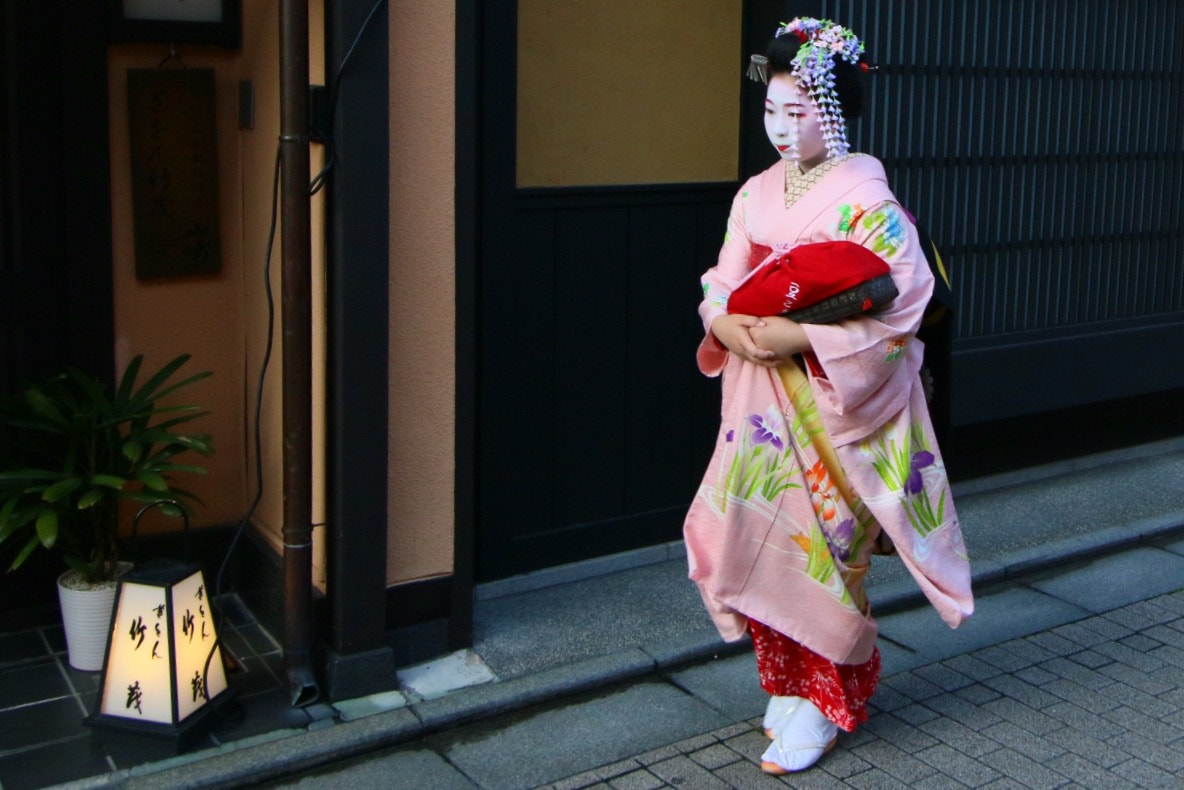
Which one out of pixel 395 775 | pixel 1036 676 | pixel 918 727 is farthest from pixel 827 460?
pixel 395 775

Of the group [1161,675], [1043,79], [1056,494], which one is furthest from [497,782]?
[1043,79]

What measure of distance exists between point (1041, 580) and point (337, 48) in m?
3.77

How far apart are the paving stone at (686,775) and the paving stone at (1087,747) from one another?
1.18 m

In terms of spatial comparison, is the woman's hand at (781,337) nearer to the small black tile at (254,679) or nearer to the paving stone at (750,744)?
the paving stone at (750,744)

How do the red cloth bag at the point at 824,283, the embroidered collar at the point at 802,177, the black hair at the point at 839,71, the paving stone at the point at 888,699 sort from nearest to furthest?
1. the red cloth bag at the point at 824,283
2. the black hair at the point at 839,71
3. the embroidered collar at the point at 802,177
4. the paving stone at the point at 888,699

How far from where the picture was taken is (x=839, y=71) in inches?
165

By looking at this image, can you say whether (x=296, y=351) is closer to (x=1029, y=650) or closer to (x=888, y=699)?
(x=888, y=699)

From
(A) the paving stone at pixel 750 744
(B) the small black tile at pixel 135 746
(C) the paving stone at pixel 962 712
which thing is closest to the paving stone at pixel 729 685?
(A) the paving stone at pixel 750 744

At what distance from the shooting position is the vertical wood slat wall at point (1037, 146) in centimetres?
660

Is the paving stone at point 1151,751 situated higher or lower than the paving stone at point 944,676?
lower

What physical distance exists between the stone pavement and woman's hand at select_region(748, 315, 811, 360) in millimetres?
1336

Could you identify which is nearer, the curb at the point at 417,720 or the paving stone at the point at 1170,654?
the curb at the point at 417,720

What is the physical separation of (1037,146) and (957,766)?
3732 mm

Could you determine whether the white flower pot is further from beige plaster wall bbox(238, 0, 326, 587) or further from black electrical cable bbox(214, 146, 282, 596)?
beige plaster wall bbox(238, 0, 326, 587)
